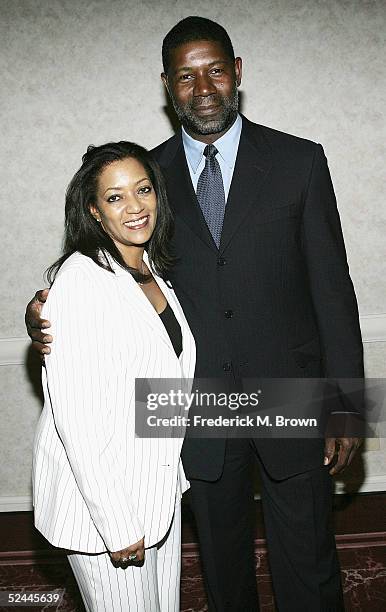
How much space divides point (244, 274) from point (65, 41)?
1466 mm

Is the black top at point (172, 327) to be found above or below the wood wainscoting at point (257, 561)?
above

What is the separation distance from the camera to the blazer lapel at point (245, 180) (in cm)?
181

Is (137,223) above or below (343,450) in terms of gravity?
above

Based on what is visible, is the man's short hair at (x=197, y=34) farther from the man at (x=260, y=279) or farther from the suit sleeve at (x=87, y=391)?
the suit sleeve at (x=87, y=391)

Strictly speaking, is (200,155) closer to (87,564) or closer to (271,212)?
(271,212)

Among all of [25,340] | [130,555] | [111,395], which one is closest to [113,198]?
[111,395]

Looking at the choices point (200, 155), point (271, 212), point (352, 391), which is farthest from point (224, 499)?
→ point (200, 155)

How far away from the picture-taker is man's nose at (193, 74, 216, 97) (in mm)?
1854

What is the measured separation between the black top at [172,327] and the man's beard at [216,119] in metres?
0.50

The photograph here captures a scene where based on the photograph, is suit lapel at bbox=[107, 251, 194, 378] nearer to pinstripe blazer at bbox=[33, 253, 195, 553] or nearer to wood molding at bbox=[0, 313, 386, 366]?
pinstripe blazer at bbox=[33, 253, 195, 553]

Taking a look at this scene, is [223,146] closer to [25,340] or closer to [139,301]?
[139,301]

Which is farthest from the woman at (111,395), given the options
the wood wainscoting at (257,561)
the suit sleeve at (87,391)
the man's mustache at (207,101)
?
the wood wainscoting at (257,561)

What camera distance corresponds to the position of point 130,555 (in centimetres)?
155

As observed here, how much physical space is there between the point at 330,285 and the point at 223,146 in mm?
478
